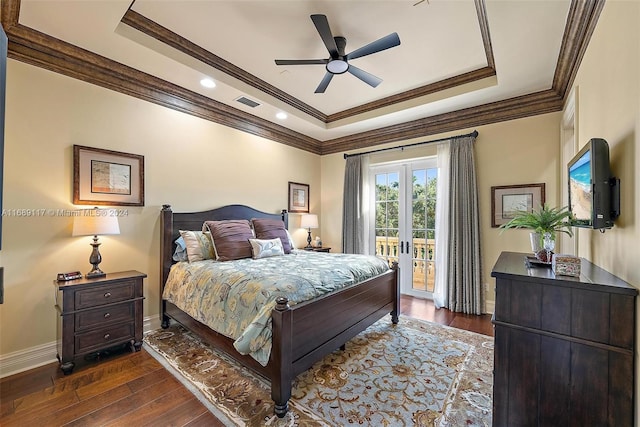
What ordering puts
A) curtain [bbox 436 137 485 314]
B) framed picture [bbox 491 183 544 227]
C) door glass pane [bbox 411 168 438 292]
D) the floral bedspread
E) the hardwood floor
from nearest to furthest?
the hardwood floor, the floral bedspread, framed picture [bbox 491 183 544 227], curtain [bbox 436 137 485 314], door glass pane [bbox 411 168 438 292]

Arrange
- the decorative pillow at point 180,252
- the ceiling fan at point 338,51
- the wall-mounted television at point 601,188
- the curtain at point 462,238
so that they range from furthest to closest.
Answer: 1. the curtain at point 462,238
2. the decorative pillow at point 180,252
3. the ceiling fan at point 338,51
4. the wall-mounted television at point 601,188

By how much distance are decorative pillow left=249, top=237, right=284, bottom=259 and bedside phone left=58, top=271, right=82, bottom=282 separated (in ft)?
5.50

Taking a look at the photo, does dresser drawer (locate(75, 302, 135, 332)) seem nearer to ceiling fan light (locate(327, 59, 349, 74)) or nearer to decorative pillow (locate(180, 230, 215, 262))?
decorative pillow (locate(180, 230, 215, 262))

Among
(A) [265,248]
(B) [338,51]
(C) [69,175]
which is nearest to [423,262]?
(A) [265,248]

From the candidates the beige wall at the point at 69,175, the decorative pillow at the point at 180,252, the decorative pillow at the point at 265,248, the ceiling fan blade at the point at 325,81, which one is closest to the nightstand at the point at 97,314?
the beige wall at the point at 69,175

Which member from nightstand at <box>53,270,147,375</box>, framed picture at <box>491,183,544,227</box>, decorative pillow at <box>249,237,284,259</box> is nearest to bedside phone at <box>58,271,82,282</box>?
nightstand at <box>53,270,147,375</box>

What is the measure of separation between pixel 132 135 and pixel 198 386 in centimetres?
270

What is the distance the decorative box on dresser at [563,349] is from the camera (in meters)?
1.28

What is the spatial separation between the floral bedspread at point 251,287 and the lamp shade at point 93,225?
812 mm

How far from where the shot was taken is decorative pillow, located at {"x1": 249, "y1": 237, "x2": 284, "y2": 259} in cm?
348

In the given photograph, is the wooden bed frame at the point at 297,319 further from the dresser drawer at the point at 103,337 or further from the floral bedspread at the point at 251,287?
the dresser drawer at the point at 103,337

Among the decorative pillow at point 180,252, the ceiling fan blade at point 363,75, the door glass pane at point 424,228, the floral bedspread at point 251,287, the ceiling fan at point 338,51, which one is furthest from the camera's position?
the door glass pane at point 424,228

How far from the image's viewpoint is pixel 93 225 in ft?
8.41

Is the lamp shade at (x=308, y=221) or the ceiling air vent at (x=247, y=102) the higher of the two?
the ceiling air vent at (x=247, y=102)
